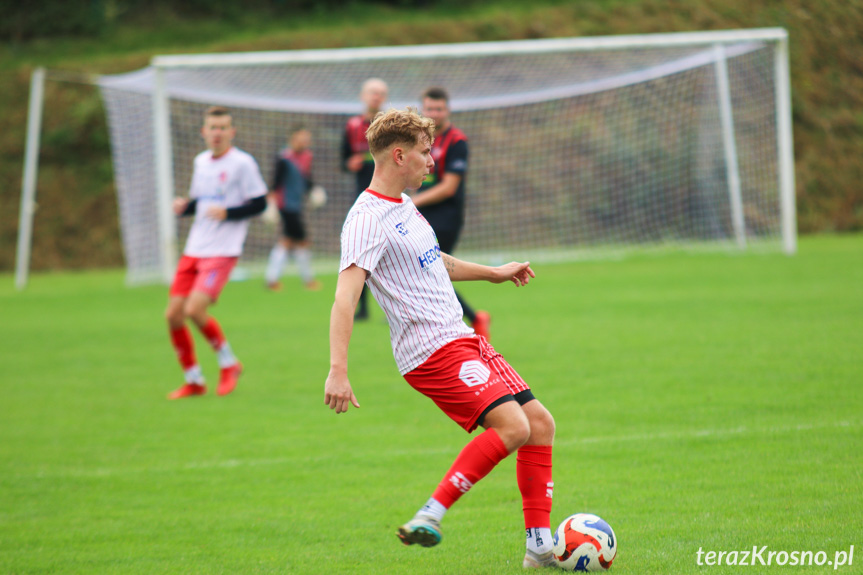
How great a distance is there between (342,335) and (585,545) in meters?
1.25

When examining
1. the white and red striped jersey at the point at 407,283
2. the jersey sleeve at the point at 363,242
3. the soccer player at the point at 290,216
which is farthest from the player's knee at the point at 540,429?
the soccer player at the point at 290,216

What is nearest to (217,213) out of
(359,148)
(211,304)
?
(211,304)

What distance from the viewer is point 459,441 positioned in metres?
5.57

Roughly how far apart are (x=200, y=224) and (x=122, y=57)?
20113mm

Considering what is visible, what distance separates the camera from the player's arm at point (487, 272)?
3777mm

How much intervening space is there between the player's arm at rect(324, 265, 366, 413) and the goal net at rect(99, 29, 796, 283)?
12229mm

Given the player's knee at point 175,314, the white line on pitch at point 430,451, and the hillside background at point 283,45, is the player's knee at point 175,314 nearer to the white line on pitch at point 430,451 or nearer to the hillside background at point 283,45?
the white line on pitch at point 430,451

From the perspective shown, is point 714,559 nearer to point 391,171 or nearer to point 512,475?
point 512,475

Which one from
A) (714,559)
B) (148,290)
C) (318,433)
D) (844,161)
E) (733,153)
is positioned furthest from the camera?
(844,161)

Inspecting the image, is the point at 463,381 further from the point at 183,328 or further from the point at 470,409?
the point at 183,328

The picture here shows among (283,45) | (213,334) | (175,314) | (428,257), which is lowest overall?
(213,334)

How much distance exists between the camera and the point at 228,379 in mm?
7445

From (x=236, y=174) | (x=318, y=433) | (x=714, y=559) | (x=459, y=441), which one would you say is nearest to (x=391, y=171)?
(x=714, y=559)

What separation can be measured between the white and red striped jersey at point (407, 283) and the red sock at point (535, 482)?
562 millimetres
